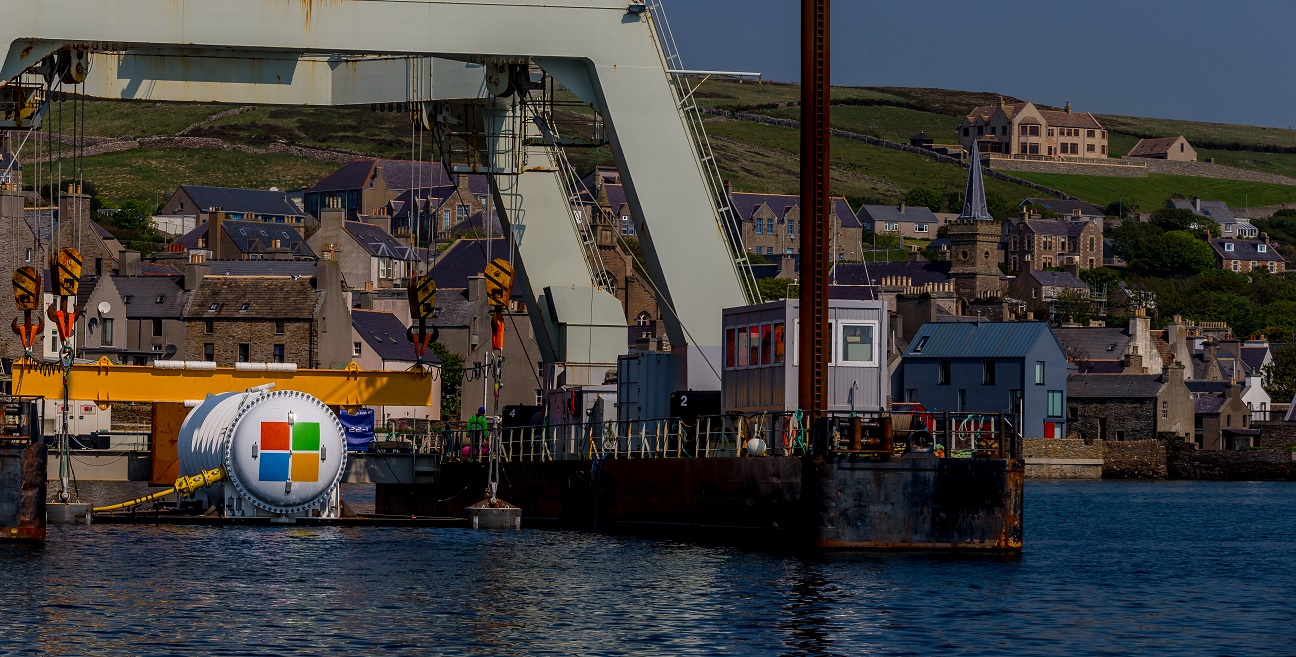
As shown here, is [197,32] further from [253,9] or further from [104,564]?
[104,564]

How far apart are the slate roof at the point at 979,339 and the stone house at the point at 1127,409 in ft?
26.1

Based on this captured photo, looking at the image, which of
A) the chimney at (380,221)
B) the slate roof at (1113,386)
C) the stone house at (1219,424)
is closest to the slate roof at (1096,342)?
the stone house at (1219,424)

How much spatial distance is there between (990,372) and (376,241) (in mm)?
61582

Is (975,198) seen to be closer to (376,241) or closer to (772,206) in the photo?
(772,206)

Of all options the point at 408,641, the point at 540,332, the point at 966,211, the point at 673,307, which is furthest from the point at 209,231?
the point at 408,641

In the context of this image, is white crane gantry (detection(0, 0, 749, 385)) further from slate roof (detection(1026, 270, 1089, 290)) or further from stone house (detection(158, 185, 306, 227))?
slate roof (detection(1026, 270, 1089, 290))

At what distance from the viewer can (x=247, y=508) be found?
42.8m

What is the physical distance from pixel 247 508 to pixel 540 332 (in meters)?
9.41

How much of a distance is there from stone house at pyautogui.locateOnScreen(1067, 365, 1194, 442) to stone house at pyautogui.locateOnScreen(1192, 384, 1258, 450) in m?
5.49

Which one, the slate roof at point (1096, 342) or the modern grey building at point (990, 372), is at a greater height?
the slate roof at point (1096, 342)

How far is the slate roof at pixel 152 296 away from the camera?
102938 mm

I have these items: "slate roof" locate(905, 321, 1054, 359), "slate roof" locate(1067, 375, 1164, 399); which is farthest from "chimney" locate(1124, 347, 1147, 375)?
"slate roof" locate(905, 321, 1054, 359)

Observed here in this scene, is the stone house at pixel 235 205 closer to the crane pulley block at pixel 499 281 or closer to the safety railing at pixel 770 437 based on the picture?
the safety railing at pixel 770 437

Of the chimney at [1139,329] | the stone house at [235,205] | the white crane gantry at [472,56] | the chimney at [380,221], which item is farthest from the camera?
the chimney at [380,221]
